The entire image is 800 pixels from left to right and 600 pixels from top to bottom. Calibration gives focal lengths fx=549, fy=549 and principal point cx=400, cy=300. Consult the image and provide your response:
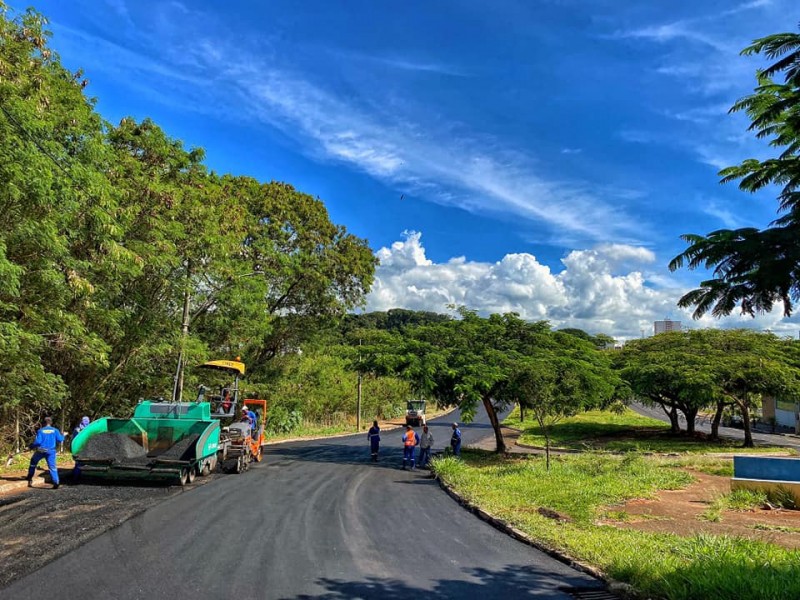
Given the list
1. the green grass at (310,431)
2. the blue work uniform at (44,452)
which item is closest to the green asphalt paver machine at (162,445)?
the blue work uniform at (44,452)

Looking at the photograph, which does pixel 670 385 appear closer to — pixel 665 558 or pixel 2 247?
pixel 665 558

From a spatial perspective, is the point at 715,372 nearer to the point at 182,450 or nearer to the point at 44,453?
the point at 182,450

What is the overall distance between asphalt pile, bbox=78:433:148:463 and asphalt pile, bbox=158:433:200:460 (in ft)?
1.81

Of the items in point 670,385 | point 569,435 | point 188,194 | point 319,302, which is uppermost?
point 188,194

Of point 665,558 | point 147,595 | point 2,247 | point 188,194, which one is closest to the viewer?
point 147,595

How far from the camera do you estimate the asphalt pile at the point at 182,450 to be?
1379 cm

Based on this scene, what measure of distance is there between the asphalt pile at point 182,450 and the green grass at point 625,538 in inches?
270

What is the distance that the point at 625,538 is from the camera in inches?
351

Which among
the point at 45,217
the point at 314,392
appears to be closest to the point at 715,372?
the point at 314,392

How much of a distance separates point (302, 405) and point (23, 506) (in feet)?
84.2

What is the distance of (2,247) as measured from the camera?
33.0 ft

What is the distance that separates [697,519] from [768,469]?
4.33 meters

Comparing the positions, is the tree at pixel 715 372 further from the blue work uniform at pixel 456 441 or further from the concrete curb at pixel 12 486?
the concrete curb at pixel 12 486

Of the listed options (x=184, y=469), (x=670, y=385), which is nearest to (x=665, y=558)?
(x=184, y=469)
